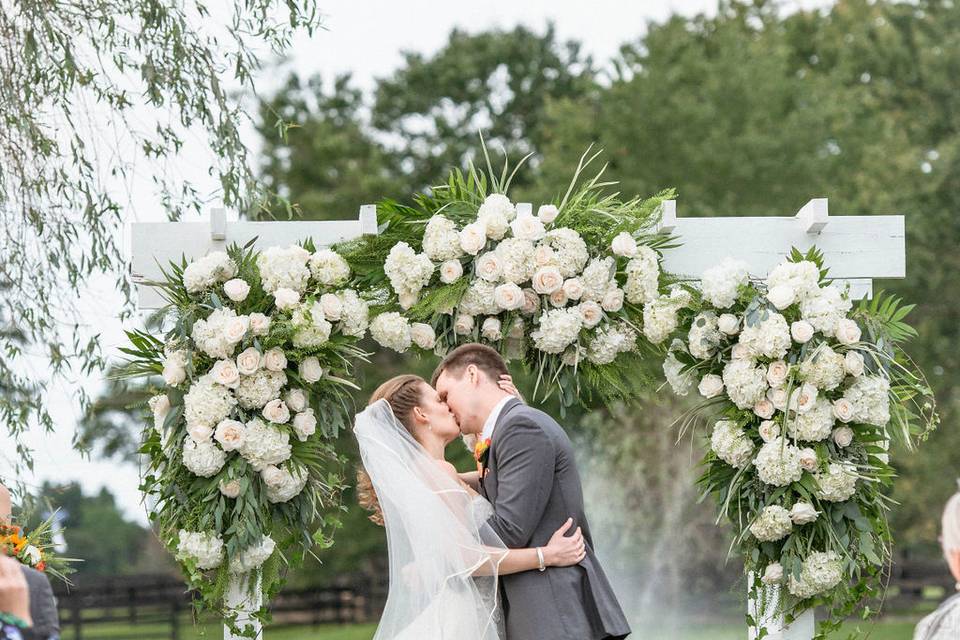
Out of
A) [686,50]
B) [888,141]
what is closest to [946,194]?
[888,141]

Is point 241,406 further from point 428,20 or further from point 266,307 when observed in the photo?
point 428,20

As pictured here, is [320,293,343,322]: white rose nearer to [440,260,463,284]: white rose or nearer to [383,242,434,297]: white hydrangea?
[383,242,434,297]: white hydrangea

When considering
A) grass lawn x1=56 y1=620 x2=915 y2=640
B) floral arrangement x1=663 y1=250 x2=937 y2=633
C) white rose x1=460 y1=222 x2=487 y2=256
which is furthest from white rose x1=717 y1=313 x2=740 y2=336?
grass lawn x1=56 y1=620 x2=915 y2=640

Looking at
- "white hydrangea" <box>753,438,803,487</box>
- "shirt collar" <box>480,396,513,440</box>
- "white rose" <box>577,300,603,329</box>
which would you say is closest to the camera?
"shirt collar" <box>480,396,513,440</box>

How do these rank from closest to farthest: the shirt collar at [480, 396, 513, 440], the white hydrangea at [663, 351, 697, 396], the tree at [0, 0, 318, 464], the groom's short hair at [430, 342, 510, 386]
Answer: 1. the shirt collar at [480, 396, 513, 440]
2. the groom's short hair at [430, 342, 510, 386]
3. the white hydrangea at [663, 351, 697, 396]
4. the tree at [0, 0, 318, 464]

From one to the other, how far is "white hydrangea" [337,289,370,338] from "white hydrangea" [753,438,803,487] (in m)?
1.72

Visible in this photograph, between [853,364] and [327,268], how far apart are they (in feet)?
7.14

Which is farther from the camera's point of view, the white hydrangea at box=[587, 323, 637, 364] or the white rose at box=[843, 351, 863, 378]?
the white hydrangea at box=[587, 323, 637, 364]

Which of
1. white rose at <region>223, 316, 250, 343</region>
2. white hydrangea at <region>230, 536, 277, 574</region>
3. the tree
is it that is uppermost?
the tree

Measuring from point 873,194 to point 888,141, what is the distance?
5.23ft

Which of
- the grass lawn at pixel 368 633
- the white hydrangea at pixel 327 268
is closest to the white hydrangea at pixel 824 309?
the white hydrangea at pixel 327 268

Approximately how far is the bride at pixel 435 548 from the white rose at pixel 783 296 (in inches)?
47.3

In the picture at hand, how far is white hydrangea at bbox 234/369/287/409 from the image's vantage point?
16.6 ft

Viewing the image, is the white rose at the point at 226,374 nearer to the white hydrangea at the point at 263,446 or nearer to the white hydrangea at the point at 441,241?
the white hydrangea at the point at 263,446
